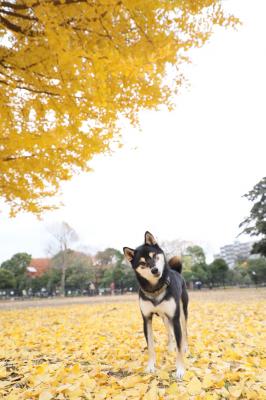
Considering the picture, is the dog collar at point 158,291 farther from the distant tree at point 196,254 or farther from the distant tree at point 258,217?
the distant tree at point 196,254

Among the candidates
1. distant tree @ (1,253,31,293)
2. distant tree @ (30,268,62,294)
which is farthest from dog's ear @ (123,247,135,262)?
distant tree @ (1,253,31,293)

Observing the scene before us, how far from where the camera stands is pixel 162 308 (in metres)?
2.93

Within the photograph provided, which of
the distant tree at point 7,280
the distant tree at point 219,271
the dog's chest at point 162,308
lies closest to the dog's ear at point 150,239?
A: the dog's chest at point 162,308

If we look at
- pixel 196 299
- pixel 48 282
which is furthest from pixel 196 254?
pixel 196 299

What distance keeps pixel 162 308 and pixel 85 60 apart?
2803 mm

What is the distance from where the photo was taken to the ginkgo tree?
3.51m

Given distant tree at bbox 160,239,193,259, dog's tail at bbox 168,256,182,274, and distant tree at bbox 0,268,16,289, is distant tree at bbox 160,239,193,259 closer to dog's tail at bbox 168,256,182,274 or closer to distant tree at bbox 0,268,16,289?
distant tree at bbox 0,268,16,289

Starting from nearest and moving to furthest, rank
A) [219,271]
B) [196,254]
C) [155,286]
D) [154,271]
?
[154,271] < [155,286] < [219,271] < [196,254]

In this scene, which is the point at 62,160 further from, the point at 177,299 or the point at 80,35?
the point at 177,299

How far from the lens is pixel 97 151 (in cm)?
529

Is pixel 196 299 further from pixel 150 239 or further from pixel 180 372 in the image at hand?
pixel 150 239

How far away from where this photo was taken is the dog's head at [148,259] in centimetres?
282

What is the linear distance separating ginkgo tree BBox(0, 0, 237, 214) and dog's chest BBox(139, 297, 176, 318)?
2.36m

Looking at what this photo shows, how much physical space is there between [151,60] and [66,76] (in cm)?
128
